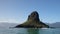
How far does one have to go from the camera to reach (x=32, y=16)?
197500 millimetres

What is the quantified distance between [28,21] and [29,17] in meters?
4.69

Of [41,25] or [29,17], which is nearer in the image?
[41,25]

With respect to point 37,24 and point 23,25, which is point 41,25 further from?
point 23,25

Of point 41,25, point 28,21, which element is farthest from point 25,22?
point 41,25

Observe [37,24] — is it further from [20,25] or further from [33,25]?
[20,25]

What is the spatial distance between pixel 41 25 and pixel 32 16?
16.3 m

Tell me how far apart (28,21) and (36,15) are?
10.9 metres

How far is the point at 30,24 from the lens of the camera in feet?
634

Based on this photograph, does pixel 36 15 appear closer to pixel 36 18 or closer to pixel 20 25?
pixel 36 18

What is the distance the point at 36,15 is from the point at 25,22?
45.2 ft

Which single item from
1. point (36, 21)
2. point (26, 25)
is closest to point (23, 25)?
point (26, 25)

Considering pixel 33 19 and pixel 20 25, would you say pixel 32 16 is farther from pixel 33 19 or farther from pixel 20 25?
pixel 20 25

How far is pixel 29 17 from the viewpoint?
200m

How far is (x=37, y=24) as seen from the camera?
7470 inches
